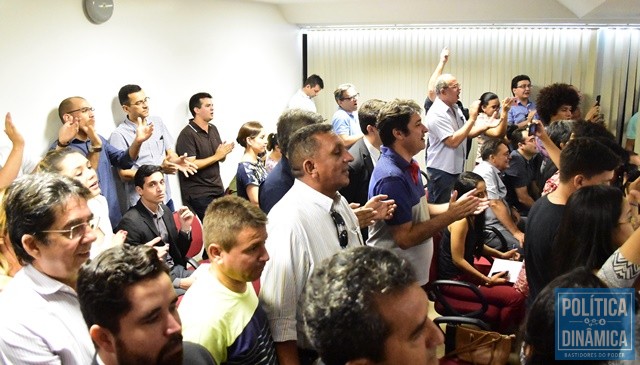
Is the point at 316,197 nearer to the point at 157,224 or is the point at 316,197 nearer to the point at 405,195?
the point at 405,195

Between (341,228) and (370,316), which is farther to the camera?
(341,228)

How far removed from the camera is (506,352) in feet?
→ 9.27

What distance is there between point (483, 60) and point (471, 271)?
498 cm

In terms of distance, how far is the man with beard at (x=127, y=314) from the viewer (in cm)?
137

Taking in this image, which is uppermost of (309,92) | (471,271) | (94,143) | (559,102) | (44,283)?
(309,92)

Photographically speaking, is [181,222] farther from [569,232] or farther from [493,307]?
[569,232]

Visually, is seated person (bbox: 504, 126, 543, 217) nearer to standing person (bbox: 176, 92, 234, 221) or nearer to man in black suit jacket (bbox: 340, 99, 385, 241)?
man in black suit jacket (bbox: 340, 99, 385, 241)

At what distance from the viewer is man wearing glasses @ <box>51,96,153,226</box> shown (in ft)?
12.9

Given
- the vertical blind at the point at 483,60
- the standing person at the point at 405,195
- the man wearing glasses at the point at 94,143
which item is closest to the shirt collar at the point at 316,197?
the standing person at the point at 405,195

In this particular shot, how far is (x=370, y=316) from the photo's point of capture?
112cm

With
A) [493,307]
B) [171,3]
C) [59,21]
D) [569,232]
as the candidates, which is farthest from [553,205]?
[171,3]

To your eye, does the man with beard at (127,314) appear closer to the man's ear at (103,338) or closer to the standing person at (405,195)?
the man's ear at (103,338)

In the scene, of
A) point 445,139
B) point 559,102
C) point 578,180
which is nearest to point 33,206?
point 578,180

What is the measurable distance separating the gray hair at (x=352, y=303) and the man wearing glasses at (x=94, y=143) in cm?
319
